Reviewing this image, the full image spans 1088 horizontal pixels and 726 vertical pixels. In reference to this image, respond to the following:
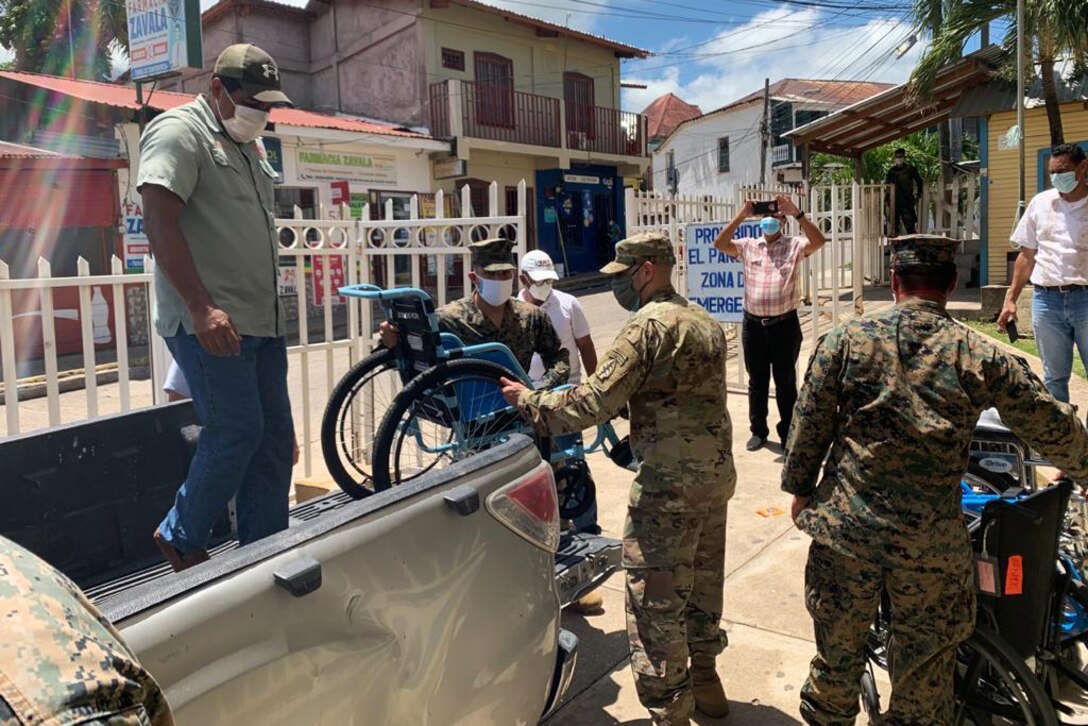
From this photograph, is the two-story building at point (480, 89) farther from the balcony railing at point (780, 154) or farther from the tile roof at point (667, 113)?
the tile roof at point (667, 113)

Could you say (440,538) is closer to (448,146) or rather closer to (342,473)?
(342,473)

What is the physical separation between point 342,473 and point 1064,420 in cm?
265

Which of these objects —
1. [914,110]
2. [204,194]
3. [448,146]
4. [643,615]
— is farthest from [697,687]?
[448,146]

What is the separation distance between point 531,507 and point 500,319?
2402 mm

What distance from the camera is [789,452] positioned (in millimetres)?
2605

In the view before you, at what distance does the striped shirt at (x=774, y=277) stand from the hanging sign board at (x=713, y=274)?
1.17m

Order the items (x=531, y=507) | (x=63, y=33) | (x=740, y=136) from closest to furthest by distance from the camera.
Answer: (x=531, y=507) < (x=63, y=33) < (x=740, y=136)

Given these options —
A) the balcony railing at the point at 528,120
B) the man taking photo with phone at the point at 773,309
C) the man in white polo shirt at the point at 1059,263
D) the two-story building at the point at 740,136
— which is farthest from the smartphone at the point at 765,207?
the two-story building at the point at 740,136

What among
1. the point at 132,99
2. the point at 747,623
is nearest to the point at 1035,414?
the point at 747,623

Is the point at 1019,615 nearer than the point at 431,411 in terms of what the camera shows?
Yes

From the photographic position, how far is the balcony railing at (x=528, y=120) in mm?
20453

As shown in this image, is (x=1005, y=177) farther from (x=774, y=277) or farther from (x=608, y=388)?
(x=608, y=388)

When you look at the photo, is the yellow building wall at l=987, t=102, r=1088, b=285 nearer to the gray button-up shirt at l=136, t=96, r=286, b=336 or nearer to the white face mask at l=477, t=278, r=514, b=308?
the white face mask at l=477, t=278, r=514, b=308

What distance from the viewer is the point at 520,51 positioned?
23.2 meters
